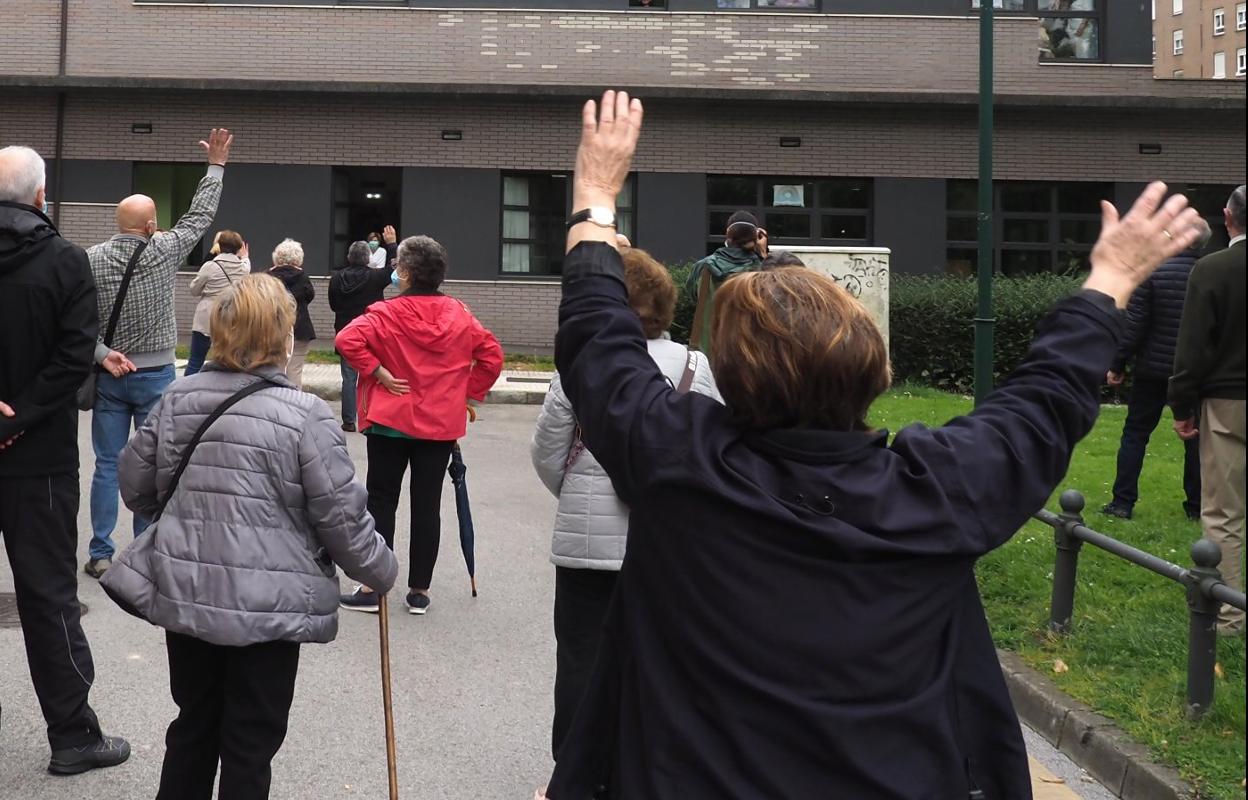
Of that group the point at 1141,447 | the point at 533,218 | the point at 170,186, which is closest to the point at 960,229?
the point at 533,218

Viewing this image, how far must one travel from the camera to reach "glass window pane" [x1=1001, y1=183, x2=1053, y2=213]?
22438 mm

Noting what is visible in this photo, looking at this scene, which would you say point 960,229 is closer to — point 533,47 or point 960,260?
point 960,260

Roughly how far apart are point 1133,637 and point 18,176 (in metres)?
5.08

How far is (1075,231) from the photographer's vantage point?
22578 millimetres

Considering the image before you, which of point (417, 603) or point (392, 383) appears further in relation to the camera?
point (417, 603)

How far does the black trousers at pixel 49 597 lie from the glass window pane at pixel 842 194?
61.9ft

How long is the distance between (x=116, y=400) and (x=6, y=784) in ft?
10.5

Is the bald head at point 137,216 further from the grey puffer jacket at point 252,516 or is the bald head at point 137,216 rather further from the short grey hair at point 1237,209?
the short grey hair at point 1237,209

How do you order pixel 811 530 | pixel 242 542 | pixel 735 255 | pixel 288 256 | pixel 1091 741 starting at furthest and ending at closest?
pixel 288 256
pixel 735 255
pixel 1091 741
pixel 242 542
pixel 811 530

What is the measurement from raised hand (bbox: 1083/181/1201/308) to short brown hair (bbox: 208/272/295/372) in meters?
2.43

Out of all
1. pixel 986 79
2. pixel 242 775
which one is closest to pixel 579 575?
pixel 242 775

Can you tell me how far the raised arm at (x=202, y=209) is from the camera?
18.6 feet

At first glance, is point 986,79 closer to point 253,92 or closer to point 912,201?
point 912,201

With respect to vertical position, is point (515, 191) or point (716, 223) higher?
point (515, 191)
